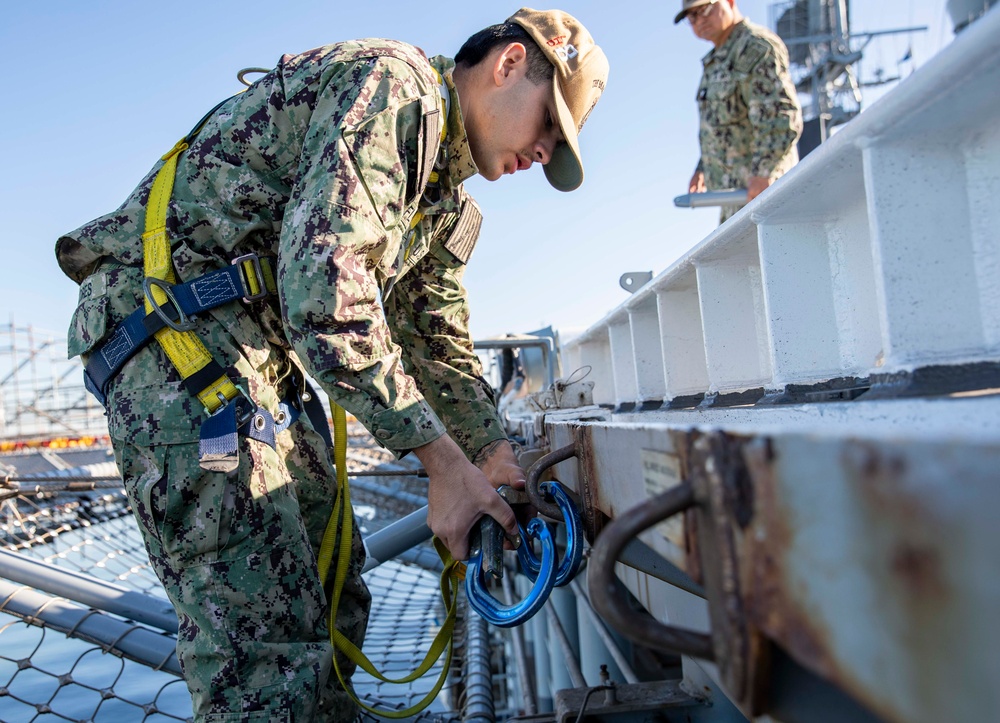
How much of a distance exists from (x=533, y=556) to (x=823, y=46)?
69.1 ft

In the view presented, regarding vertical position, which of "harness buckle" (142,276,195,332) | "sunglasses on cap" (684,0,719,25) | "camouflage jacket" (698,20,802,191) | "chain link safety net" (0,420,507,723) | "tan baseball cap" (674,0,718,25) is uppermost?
"tan baseball cap" (674,0,718,25)

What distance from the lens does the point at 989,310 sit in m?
1.04

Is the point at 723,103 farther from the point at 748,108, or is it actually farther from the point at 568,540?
the point at 568,540

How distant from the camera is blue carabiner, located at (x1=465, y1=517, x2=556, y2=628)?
1319 millimetres

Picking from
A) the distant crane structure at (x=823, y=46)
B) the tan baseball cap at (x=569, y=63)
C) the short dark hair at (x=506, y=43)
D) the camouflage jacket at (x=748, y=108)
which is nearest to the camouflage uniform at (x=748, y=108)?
the camouflage jacket at (x=748, y=108)

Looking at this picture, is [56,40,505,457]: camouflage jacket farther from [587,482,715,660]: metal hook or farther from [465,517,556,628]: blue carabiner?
[587,482,715,660]: metal hook

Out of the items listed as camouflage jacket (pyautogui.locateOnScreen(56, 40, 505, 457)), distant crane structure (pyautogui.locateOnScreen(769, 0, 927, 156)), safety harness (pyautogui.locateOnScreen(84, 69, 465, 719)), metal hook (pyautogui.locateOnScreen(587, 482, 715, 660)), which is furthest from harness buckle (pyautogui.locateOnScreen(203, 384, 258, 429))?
distant crane structure (pyautogui.locateOnScreen(769, 0, 927, 156))

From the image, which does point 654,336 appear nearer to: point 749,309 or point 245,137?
point 749,309

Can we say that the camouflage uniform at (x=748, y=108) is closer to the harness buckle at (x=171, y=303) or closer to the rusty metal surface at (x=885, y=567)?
the harness buckle at (x=171, y=303)

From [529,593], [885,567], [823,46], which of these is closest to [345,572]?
[529,593]

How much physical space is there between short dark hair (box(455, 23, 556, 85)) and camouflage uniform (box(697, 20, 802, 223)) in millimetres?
2347

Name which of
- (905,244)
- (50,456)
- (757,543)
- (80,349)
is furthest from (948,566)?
(50,456)

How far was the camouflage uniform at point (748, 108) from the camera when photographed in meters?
3.84

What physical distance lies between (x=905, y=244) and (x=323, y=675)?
4.86 feet
